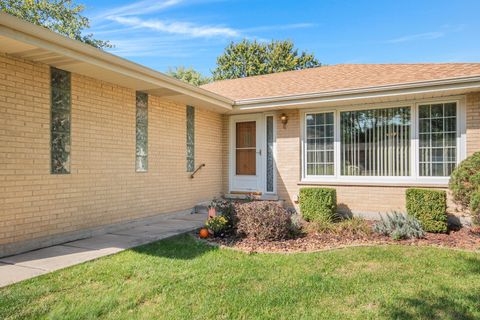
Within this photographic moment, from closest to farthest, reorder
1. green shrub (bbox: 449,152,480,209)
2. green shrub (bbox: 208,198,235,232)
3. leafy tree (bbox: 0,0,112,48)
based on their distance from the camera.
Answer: green shrub (bbox: 449,152,480,209)
green shrub (bbox: 208,198,235,232)
leafy tree (bbox: 0,0,112,48)

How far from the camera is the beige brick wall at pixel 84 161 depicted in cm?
482

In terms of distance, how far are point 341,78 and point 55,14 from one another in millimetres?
20286

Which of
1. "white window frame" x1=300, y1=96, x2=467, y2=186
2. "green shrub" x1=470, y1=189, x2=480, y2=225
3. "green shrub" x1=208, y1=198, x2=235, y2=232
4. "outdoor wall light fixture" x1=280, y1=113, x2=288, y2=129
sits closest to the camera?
"green shrub" x1=470, y1=189, x2=480, y2=225

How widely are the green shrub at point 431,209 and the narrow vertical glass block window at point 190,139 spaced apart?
509 centimetres

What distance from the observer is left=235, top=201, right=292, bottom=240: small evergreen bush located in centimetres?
560

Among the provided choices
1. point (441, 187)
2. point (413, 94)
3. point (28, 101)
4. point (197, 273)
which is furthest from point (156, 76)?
point (441, 187)

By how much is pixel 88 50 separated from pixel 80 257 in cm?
291

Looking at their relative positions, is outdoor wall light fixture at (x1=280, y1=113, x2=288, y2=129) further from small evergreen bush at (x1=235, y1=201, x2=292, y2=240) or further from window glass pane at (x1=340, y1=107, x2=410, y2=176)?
Answer: small evergreen bush at (x1=235, y1=201, x2=292, y2=240)

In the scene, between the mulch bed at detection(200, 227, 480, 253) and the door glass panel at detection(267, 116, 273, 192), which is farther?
the door glass panel at detection(267, 116, 273, 192)

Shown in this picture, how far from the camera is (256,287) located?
362 centimetres

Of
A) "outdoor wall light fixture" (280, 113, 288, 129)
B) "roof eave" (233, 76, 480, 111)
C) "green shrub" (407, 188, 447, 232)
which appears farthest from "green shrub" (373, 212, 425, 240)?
"outdoor wall light fixture" (280, 113, 288, 129)

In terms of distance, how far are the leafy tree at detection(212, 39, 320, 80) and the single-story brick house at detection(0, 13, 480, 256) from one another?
17519 millimetres

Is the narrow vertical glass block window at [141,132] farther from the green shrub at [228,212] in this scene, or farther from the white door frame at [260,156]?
the white door frame at [260,156]

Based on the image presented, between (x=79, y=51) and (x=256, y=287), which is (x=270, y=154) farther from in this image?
(x=256, y=287)
